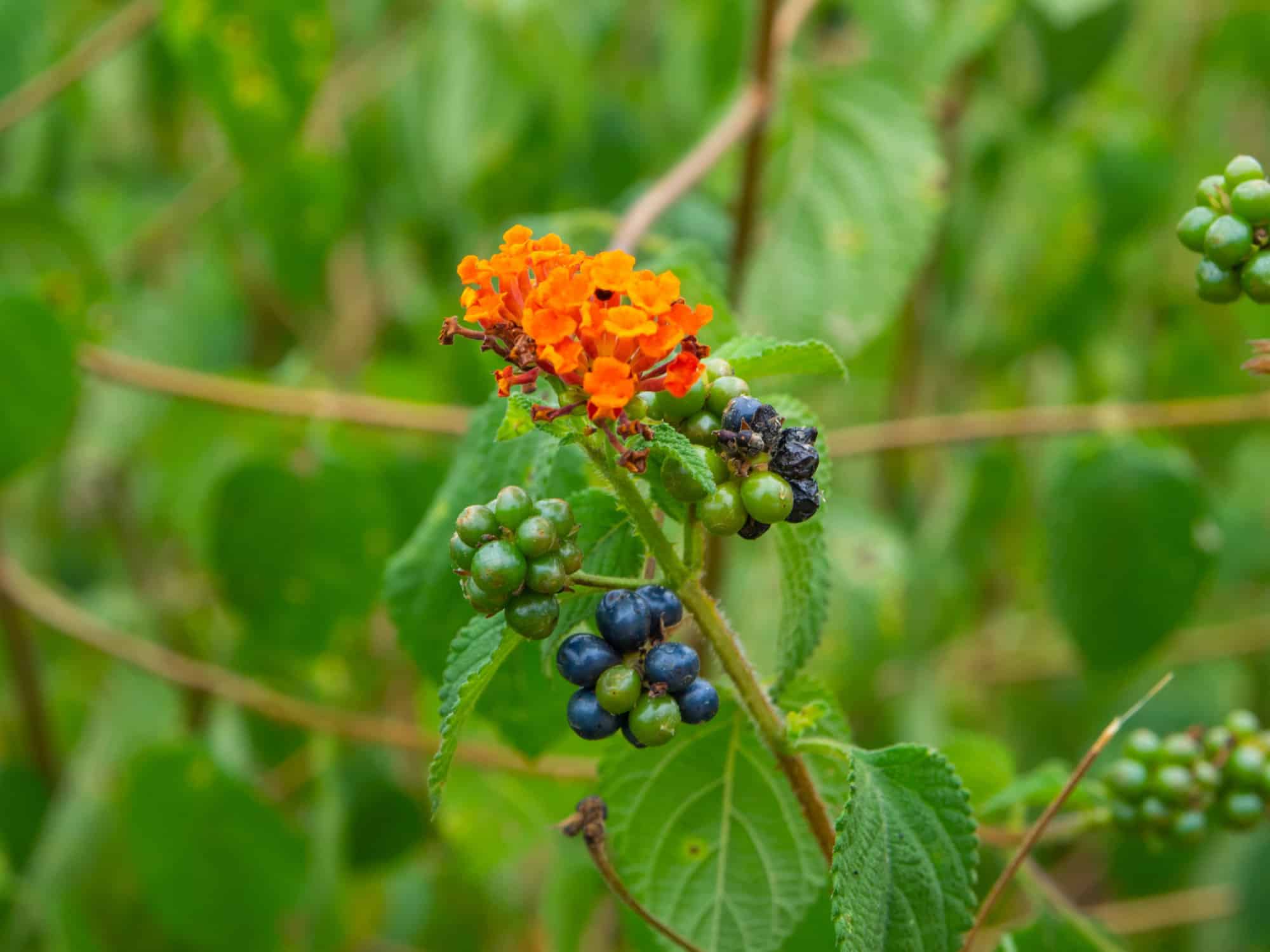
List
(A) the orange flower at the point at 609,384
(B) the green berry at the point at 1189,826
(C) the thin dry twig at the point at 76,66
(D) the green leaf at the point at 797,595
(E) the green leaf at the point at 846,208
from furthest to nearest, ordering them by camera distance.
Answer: (C) the thin dry twig at the point at 76,66 → (E) the green leaf at the point at 846,208 → (B) the green berry at the point at 1189,826 → (D) the green leaf at the point at 797,595 → (A) the orange flower at the point at 609,384

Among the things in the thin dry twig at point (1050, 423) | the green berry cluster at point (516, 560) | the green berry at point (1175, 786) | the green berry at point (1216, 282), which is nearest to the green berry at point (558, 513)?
the green berry cluster at point (516, 560)

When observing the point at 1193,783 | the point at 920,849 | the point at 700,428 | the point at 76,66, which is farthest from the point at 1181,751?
the point at 76,66

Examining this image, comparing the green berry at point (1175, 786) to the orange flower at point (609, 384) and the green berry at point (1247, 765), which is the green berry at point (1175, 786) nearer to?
the green berry at point (1247, 765)

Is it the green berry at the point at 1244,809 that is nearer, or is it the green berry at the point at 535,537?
A: the green berry at the point at 535,537

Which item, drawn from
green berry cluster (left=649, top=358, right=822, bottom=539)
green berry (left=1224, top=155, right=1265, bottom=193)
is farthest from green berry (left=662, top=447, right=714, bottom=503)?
green berry (left=1224, top=155, right=1265, bottom=193)

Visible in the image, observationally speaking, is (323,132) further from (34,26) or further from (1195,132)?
(1195,132)
